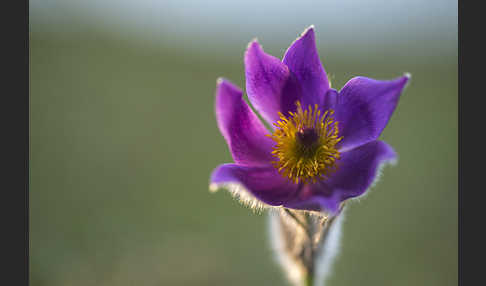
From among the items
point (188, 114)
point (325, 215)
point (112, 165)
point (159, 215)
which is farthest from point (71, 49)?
point (325, 215)

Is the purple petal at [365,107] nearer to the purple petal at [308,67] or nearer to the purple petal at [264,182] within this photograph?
the purple petal at [308,67]

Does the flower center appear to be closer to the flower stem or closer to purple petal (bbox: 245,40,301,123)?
purple petal (bbox: 245,40,301,123)

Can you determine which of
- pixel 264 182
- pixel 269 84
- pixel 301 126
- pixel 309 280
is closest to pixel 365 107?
pixel 301 126

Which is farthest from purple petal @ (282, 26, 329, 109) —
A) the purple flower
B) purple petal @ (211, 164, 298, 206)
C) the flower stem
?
the flower stem

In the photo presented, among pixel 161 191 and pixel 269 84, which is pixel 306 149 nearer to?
pixel 269 84

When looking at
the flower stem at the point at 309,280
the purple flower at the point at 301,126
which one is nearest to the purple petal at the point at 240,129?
the purple flower at the point at 301,126

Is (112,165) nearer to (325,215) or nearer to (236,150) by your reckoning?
(236,150)
